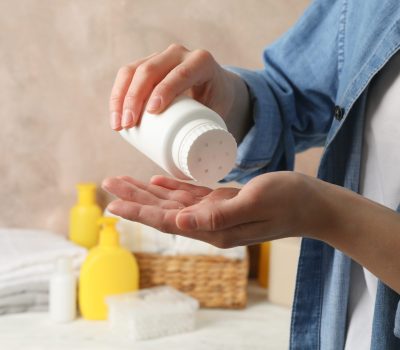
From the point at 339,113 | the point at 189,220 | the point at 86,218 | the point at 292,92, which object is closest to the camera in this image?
the point at 189,220

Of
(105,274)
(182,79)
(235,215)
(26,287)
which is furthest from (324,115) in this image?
(26,287)

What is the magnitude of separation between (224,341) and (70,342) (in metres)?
0.26

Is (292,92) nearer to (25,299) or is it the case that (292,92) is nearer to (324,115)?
(324,115)

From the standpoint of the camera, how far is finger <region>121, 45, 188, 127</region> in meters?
0.67

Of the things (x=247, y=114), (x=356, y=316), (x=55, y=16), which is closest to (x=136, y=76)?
(x=247, y=114)

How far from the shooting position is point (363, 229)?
56 cm

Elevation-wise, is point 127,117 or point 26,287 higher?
point 127,117

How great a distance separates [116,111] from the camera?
2.29 ft

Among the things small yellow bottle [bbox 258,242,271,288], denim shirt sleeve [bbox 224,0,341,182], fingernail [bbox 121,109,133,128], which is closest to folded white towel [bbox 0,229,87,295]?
small yellow bottle [bbox 258,242,271,288]

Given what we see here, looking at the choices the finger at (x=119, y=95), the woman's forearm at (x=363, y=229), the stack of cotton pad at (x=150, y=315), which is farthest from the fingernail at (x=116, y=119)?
the stack of cotton pad at (x=150, y=315)

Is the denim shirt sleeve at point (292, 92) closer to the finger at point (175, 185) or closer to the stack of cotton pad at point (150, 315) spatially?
the finger at point (175, 185)

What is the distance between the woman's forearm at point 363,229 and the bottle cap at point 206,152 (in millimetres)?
116

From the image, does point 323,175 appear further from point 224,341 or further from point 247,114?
point 224,341

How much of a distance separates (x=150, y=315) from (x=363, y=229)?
0.61m
